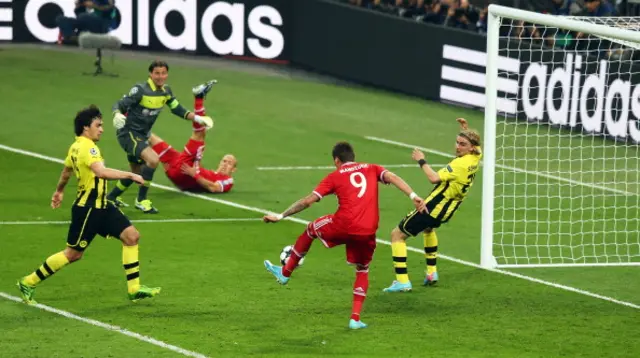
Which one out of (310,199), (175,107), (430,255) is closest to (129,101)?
(175,107)

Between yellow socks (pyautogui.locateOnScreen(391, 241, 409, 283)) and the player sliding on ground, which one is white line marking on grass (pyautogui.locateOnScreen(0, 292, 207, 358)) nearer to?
the player sliding on ground

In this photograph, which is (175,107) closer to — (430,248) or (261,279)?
(261,279)

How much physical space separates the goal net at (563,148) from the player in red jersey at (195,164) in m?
4.30

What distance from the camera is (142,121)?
20078 mm

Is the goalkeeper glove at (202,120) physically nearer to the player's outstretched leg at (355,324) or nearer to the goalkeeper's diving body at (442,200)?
the goalkeeper's diving body at (442,200)

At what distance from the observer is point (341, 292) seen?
52.2 feet

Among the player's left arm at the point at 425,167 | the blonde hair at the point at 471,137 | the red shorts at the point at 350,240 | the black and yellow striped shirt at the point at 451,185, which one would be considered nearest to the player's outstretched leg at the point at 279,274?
the red shorts at the point at 350,240

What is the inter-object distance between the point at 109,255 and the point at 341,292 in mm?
3373

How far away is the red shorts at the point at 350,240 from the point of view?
46.1ft

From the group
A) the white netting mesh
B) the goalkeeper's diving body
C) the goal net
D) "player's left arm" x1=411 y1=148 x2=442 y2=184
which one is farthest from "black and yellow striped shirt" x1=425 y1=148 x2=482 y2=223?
the white netting mesh

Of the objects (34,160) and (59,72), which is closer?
(34,160)

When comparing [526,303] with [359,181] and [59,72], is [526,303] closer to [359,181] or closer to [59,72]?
[359,181]

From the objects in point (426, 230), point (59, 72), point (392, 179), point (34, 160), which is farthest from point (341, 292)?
point (59, 72)

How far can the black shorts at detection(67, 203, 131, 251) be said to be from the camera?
48.2 feet
